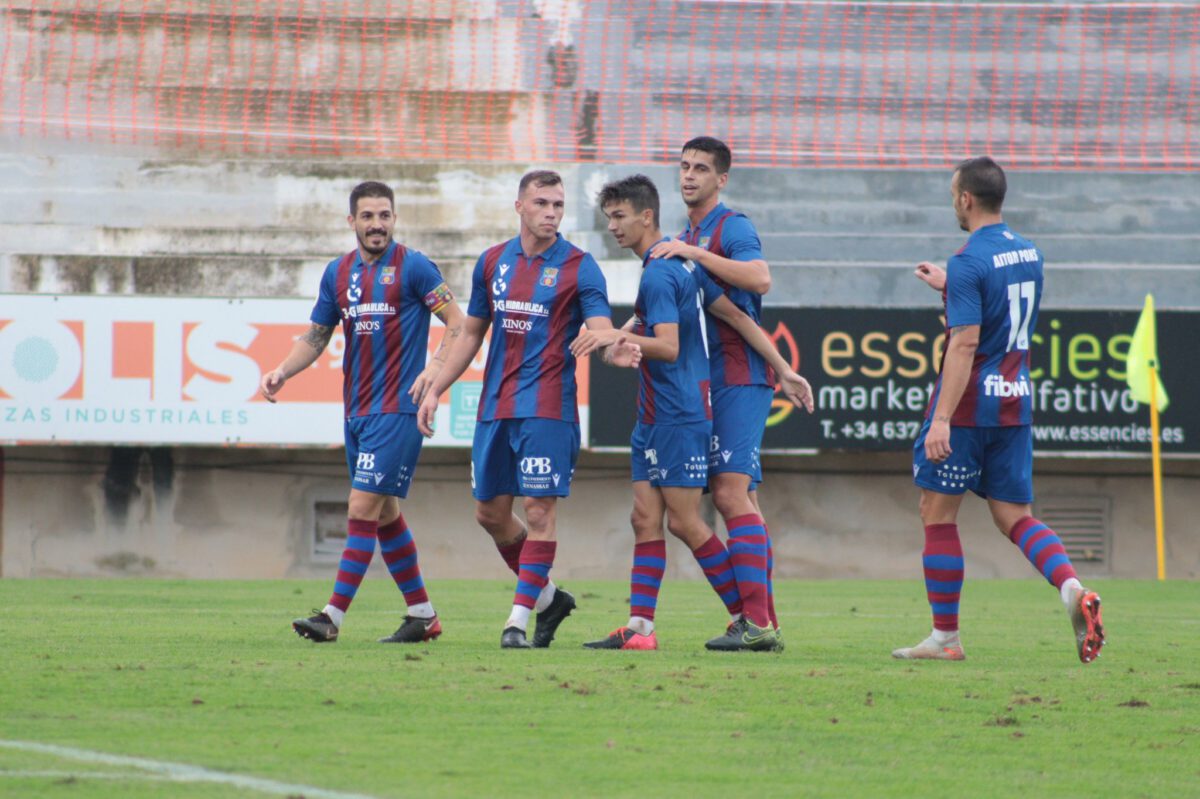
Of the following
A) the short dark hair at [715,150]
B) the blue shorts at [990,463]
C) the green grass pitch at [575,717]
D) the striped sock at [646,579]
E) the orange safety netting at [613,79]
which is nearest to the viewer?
the green grass pitch at [575,717]

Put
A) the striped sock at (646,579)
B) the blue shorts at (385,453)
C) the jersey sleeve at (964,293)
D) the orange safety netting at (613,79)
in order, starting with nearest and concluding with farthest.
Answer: the jersey sleeve at (964,293) → the striped sock at (646,579) → the blue shorts at (385,453) → the orange safety netting at (613,79)

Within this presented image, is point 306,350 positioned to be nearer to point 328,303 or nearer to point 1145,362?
point 328,303

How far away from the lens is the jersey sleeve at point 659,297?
7289mm

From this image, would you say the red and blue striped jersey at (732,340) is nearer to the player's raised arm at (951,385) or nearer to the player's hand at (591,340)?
the player's hand at (591,340)

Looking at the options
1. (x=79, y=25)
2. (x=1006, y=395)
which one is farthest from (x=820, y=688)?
(x=79, y=25)

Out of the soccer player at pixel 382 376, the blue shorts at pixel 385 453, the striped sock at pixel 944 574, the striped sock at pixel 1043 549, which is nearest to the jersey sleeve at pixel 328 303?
the soccer player at pixel 382 376

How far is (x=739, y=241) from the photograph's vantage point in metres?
7.59

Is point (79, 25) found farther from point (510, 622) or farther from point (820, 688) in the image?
point (820, 688)

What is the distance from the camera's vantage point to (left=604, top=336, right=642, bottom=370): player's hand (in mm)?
6984

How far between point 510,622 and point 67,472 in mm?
11041

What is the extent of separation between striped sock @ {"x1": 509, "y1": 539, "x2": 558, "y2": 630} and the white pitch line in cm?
301

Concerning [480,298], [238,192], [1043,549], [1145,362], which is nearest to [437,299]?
[480,298]

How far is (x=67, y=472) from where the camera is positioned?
56.6 feet

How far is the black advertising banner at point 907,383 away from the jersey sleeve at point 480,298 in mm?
8919
